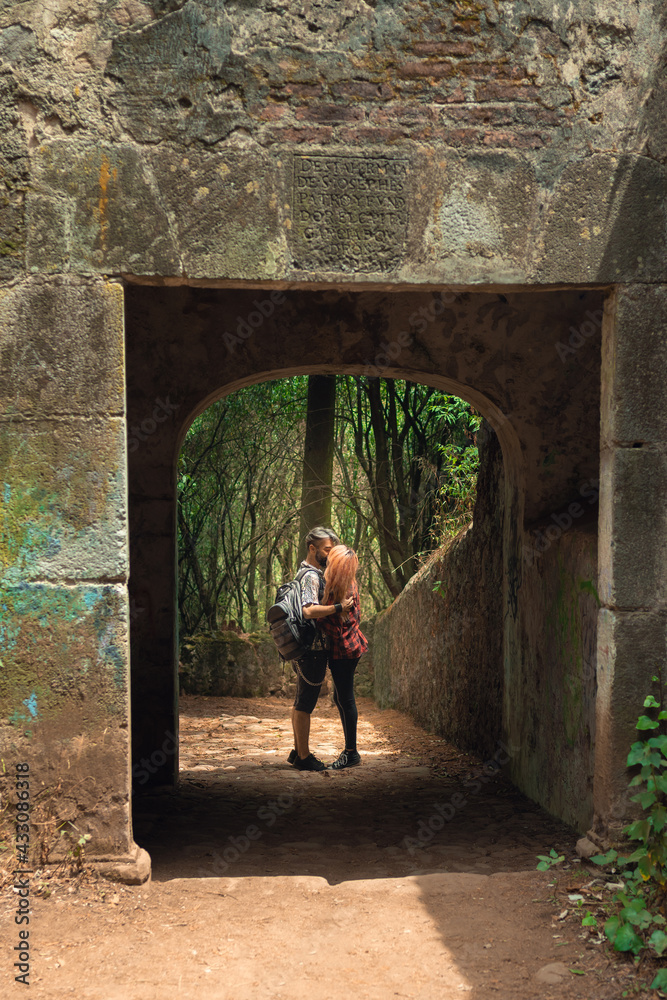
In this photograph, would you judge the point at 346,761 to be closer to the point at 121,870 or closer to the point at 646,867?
the point at 121,870

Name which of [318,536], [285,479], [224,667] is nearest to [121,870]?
[318,536]

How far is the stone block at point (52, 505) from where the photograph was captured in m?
3.37

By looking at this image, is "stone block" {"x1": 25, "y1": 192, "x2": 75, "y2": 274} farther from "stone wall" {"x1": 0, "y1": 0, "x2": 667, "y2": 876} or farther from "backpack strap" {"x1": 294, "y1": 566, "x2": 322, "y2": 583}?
"backpack strap" {"x1": 294, "y1": 566, "x2": 322, "y2": 583}

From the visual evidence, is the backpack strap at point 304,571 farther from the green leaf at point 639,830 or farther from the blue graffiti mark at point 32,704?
the green leaf at point 639,830

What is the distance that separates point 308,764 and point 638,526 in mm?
3451

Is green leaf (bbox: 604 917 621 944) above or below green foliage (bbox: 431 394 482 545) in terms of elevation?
below

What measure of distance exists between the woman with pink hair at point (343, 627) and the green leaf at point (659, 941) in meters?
2.98

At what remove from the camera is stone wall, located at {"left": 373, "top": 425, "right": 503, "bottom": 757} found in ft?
20.4

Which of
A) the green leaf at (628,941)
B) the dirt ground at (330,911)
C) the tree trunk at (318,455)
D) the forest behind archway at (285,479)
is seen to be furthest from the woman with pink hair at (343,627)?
the tree trunk at (318,455)

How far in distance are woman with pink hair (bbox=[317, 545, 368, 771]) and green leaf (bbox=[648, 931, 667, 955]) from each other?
298 cm

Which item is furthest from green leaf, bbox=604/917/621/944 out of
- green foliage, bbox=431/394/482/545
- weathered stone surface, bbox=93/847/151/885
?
green foliage, bbox=431/394/482/545

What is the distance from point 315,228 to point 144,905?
267cm

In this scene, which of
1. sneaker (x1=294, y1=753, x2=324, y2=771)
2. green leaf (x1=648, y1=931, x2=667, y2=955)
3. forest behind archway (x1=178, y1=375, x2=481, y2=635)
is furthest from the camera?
forest behind archway (x1=178, y1=375, x2=481, y2=635)

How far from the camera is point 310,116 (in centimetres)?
338
